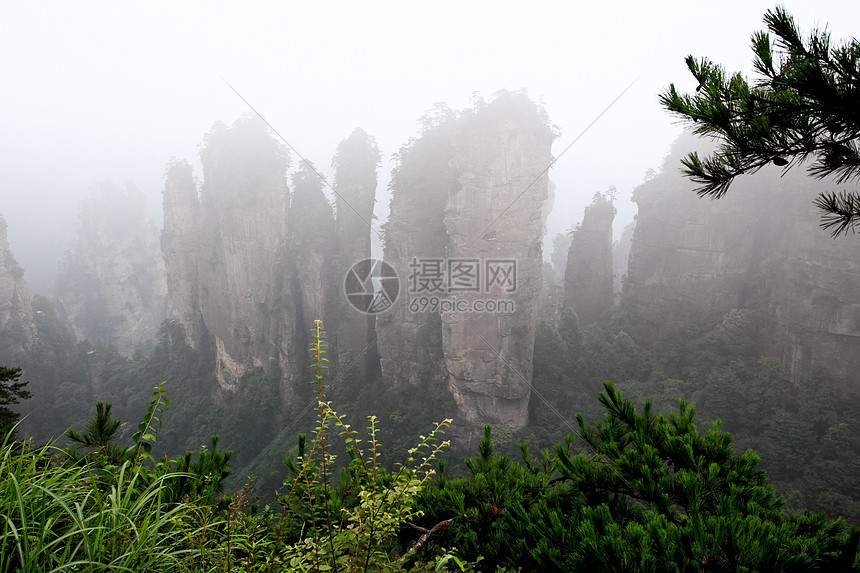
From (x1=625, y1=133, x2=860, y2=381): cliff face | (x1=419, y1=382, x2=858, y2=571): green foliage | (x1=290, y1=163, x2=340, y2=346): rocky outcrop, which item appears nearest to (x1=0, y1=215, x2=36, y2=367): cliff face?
(x1=290, y1=163, x2=340, y2=346): rocky outcrop

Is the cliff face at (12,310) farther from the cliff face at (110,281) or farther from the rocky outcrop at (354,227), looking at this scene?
the rocky outcrop at (354,227)

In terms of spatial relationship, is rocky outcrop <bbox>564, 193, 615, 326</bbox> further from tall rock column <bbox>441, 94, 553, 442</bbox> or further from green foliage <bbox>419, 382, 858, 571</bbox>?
green foliage <bbox>419, 382, 858, 571</bbox>

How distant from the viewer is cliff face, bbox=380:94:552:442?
516 inches

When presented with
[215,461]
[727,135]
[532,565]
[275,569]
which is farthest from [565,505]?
[215,461]

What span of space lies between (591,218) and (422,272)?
392 inches

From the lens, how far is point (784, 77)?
1710 millimetres

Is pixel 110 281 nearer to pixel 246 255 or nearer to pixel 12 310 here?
pixel 12 310

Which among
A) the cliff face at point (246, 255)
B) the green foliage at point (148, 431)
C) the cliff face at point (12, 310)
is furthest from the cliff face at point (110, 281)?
the green foliage at point (148, 431)

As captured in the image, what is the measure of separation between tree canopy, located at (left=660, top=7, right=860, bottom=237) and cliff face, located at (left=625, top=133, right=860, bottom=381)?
46.6 feet

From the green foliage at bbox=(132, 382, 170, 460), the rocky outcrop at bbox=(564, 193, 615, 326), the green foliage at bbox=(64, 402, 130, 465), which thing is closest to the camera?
the green foliage at bbox=(132, 382, 170, 460)

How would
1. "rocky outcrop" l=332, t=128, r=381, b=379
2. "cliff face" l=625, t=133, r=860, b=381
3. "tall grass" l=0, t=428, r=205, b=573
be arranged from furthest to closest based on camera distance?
"rocky outcrop" l=332, t=128, r=381, b=379 → "cliff face" l=625, t=133, r=860, b=381 → "tall grass" l=0, t=428, r=205, b=573

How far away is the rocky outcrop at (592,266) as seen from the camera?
19.6 meters

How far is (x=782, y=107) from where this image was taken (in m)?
1.78

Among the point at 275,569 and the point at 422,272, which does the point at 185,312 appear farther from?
the point at 275,569
